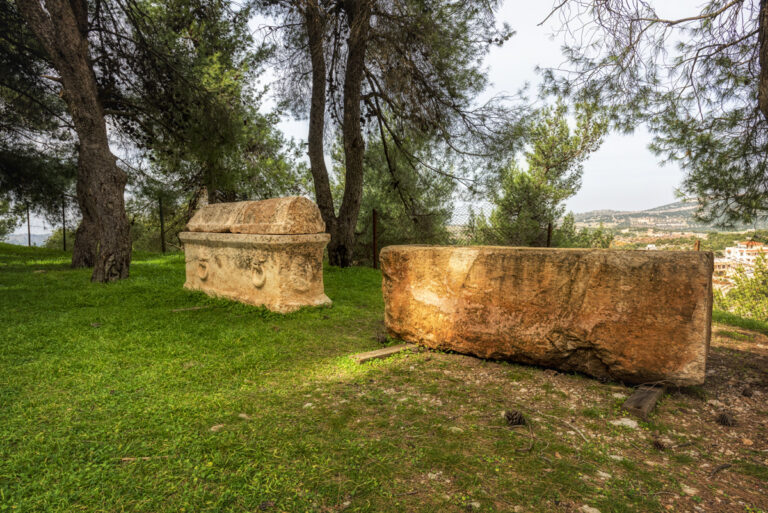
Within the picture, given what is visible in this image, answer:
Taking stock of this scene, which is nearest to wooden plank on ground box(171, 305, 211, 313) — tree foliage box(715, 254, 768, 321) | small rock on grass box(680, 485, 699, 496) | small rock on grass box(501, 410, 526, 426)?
small rock on grass box(501, 410, 526, 426)

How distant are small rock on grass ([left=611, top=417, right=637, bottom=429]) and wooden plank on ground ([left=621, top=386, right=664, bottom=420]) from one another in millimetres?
75

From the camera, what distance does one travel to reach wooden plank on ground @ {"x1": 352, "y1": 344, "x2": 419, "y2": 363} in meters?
3.26

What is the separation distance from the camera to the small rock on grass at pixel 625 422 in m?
2.16

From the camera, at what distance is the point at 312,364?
3203 millimetres

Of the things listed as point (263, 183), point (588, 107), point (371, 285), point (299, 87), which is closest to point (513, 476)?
point (588, 107)

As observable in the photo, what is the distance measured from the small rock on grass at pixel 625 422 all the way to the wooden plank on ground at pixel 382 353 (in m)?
1.72

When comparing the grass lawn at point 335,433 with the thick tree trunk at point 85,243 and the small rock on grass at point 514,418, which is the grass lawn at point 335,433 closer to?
the small rock on grass at point 514,418

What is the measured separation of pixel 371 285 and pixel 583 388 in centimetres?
458

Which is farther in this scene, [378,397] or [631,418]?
[378,397]

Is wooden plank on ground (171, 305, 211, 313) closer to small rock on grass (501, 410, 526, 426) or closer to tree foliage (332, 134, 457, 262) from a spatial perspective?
small rock on grass (501, 410, 526, 426)

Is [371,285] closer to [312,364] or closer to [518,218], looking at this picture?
[312,364]

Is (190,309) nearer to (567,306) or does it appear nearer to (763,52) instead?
(567,306)

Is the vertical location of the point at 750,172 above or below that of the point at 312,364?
above

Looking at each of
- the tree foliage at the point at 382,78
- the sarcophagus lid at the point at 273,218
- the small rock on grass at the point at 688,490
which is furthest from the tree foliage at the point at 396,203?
the small rock on grass at the point at 688,490
